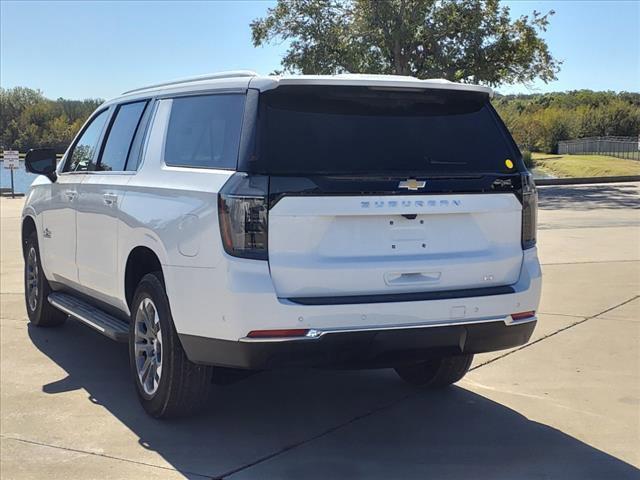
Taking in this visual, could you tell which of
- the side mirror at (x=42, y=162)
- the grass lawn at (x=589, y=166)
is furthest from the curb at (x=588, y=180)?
the side mirror at (x=42, y=162)

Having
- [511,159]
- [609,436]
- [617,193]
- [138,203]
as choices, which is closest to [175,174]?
[138,203]

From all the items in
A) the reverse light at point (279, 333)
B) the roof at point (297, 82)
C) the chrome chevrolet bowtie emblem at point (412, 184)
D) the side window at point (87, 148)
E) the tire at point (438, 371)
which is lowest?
the tire at point (438, 371)

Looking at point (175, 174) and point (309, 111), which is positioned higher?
point (309, 111)

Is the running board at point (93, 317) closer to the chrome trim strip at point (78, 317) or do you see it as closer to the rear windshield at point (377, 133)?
the chrome trim strip at point (78, 317)

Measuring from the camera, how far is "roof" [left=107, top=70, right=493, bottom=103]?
423cm

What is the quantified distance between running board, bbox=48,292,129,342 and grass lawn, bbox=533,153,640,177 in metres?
32.5

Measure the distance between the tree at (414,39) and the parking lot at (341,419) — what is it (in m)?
25.9

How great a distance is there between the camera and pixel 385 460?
4.25m

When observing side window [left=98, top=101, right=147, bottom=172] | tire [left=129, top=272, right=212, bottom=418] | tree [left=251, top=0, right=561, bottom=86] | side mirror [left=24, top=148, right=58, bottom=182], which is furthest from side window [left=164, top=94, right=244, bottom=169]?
tree [left=251, top=0, right=561, bottom=86]

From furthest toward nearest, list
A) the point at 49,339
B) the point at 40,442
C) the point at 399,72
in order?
the point at 399,72
the point at 49,339
the point at 40,442

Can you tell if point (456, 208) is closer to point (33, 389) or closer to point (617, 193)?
point (33, 389)

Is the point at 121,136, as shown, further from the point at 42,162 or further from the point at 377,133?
the point at 377,133

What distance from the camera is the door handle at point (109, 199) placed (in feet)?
17.6

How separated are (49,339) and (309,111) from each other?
3.93 meters
